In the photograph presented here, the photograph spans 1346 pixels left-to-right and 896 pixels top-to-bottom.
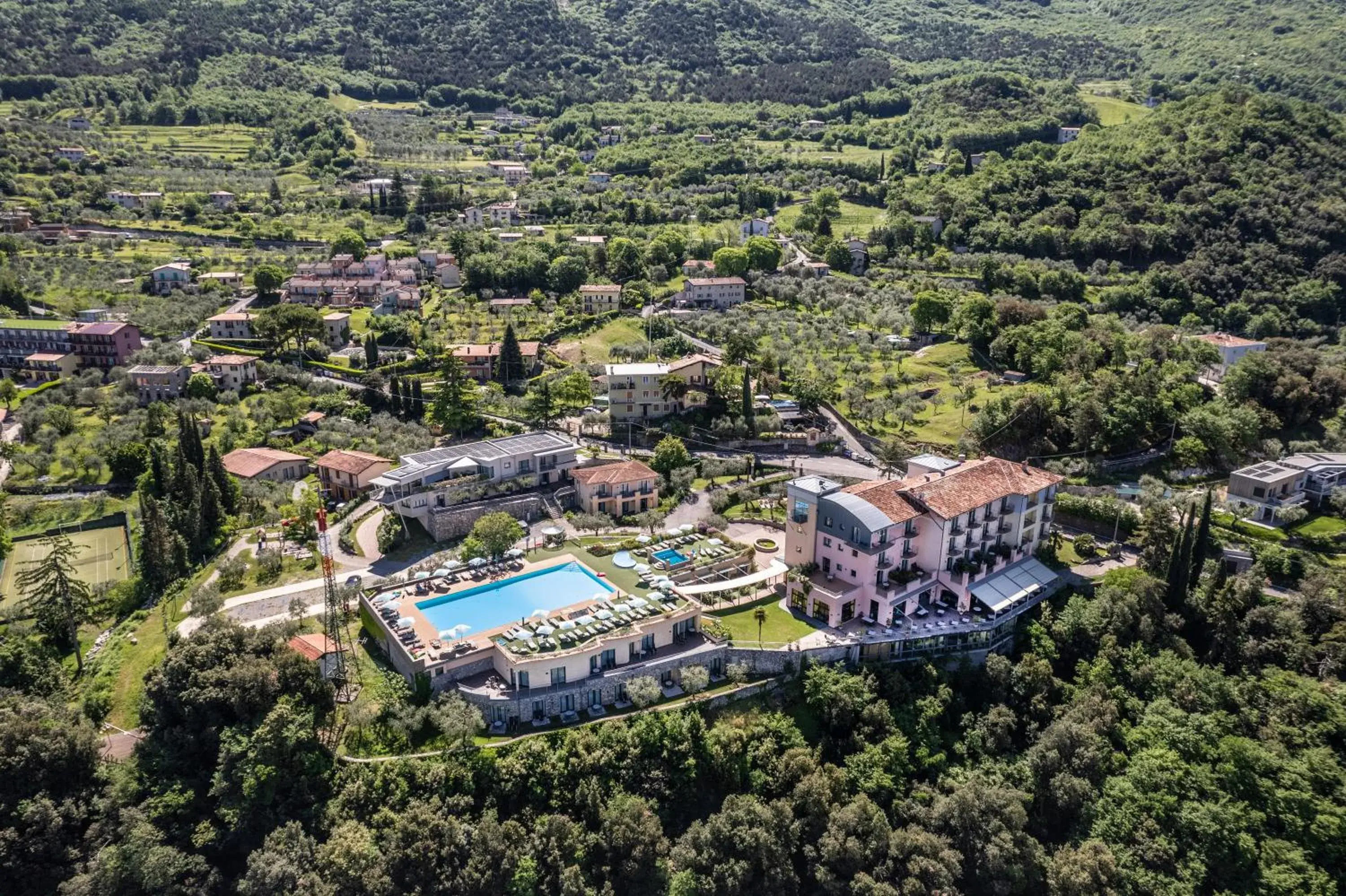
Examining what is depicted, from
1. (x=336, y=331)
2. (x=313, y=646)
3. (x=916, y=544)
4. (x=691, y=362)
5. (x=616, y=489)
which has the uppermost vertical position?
(x=691, y=362)

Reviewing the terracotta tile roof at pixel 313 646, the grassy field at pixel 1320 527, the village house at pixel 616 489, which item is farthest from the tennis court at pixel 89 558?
the grassy field at pixel 1320 527

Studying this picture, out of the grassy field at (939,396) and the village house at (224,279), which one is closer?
the grassy field at (939,396)

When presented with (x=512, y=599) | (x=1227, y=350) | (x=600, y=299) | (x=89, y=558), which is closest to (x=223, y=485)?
(x=89, y=558)

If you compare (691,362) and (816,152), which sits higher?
(816,152)

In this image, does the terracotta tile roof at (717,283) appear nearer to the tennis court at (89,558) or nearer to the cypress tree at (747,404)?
the cypress tree at (747,404)

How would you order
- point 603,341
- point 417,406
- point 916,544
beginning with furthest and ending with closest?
point 603,341
point 417,406
point 916,544

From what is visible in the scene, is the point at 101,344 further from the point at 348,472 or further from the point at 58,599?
the point at 58,599

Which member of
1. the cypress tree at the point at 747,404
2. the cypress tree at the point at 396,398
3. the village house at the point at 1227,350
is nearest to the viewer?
the cypress tree at the point at 747,404
